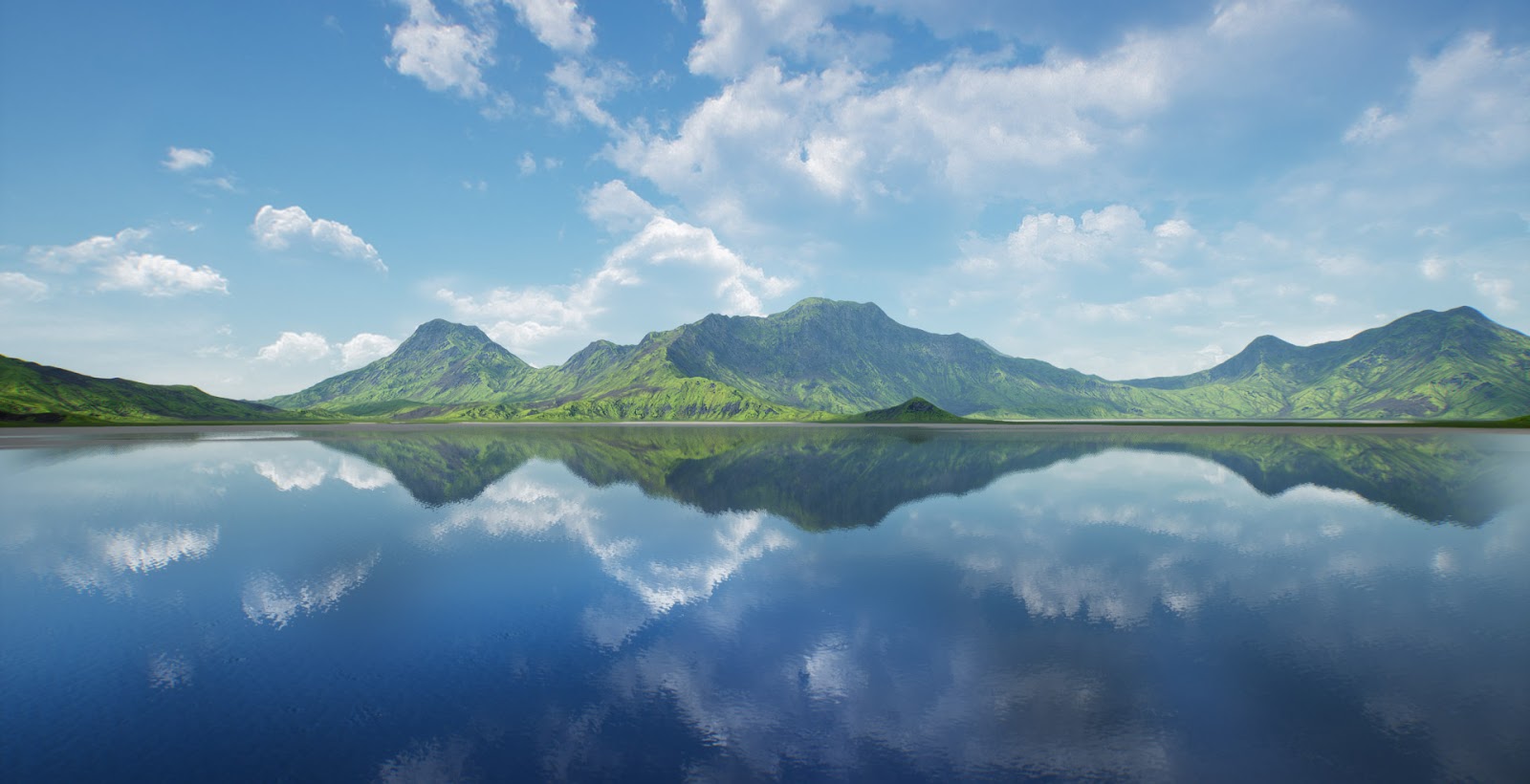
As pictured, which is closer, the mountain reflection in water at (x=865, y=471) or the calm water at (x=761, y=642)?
the calm water at (x=761, y=642)

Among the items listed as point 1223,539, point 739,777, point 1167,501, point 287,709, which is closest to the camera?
point 739,777

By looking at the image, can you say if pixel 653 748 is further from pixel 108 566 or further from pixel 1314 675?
pixel 108 566

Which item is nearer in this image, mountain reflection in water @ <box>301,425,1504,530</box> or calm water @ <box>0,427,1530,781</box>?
calm water @ <box>0,427,1530,781</box>

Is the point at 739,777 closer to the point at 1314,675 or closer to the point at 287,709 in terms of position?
the point at 287,709

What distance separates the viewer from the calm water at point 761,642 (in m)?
17.5

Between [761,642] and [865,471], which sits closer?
[761,642]

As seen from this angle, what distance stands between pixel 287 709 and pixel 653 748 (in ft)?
45.1

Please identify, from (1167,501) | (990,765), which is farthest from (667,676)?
(1167,501)

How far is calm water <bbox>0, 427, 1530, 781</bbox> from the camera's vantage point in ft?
57.5

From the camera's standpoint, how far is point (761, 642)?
2638cm

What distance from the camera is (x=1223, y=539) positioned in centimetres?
4700

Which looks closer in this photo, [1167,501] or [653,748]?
[653,748]

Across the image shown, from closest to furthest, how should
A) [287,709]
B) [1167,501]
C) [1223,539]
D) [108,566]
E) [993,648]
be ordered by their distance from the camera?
[287,709] → [993,648] → [108,566] → [1223,539] → [1167,501]

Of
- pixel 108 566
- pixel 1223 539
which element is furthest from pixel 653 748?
pixel 1223 539
